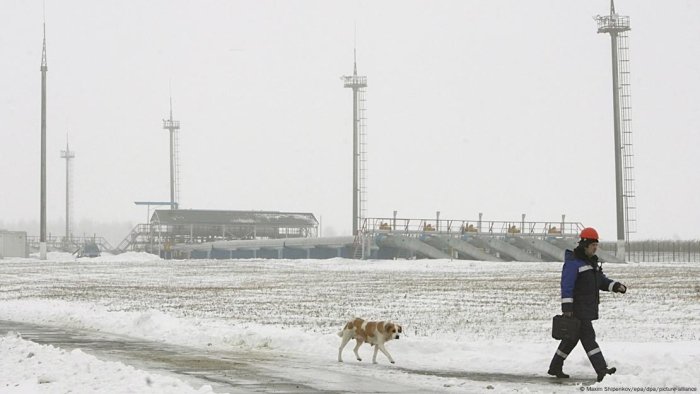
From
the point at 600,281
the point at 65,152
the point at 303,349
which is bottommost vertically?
the point at 303,349

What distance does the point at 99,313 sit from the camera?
2472 cm

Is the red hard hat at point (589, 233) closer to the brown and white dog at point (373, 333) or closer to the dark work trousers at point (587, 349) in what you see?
the dark work trousers at point (587, 349)

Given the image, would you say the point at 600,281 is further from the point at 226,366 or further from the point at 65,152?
the point at 65,152

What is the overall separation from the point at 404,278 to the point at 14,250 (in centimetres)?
6634

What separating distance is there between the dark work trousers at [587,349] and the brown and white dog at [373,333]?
2597 millimetres

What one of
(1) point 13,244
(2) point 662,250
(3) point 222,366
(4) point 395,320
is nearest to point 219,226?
(1) point 13,244

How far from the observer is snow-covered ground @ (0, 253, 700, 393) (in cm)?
1280

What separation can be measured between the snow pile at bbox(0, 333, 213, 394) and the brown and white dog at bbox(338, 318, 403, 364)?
11.1ft

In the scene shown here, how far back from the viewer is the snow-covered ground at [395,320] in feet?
42.0

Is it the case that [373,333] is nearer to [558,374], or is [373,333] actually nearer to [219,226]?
[558,374]

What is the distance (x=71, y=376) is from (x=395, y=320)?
997 centimetres

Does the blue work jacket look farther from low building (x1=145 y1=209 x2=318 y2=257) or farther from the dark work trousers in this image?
low building (x1=145 y1=209 x2=318 y2=257)

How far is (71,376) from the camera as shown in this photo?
498 inches

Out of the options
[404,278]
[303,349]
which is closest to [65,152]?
[404,278]
